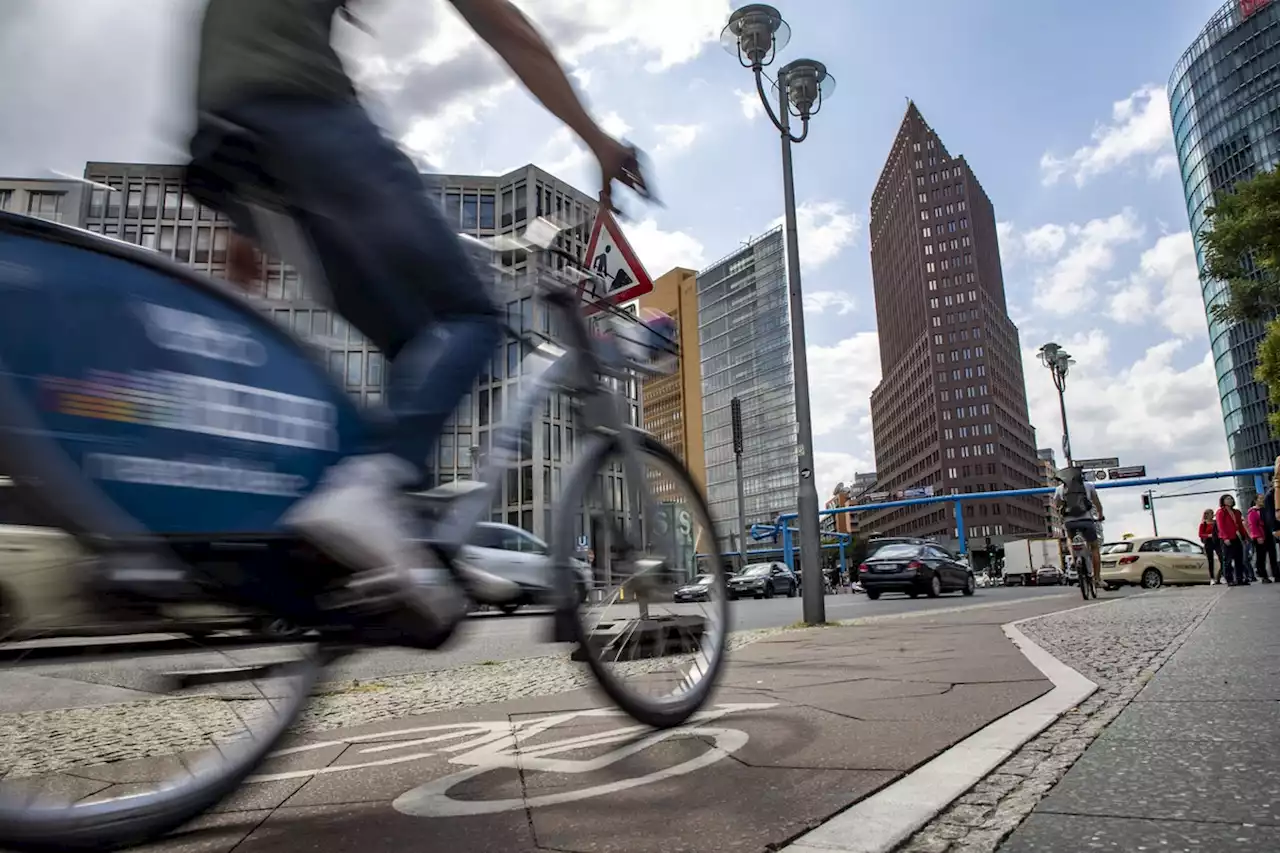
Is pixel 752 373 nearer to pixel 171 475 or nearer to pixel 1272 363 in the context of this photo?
pixel 1272 363

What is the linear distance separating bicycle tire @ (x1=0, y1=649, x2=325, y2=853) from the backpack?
11400mm

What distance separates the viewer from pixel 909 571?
21.1 m

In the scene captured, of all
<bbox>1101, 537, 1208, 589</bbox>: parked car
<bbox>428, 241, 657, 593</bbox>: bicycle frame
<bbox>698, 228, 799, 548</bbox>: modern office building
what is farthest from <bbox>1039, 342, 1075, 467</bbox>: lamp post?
<bbox>698, 228, 799, 548</bbox>: modern office building

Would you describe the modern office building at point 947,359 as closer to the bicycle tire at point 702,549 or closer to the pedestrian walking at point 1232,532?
the pedestrian walking at point 1232,532

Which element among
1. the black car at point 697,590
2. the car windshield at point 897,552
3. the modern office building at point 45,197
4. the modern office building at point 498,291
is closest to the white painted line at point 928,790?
the black car at point 697,590

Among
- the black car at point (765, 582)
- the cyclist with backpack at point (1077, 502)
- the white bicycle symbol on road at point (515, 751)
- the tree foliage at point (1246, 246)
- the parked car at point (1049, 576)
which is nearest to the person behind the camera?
the white bicycle symbol on road at point (515, 751)

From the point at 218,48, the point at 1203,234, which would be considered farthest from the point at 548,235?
the point at 1203,234

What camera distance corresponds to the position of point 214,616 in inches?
58.3

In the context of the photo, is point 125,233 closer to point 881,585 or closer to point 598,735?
point 598,735

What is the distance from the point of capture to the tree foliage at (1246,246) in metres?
16.4

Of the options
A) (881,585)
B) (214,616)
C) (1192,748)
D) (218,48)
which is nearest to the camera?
(214,616)

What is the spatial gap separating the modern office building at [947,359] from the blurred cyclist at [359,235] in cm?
12925

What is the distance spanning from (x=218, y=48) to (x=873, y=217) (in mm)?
190540

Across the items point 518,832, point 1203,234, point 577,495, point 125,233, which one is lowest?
point 518,832
